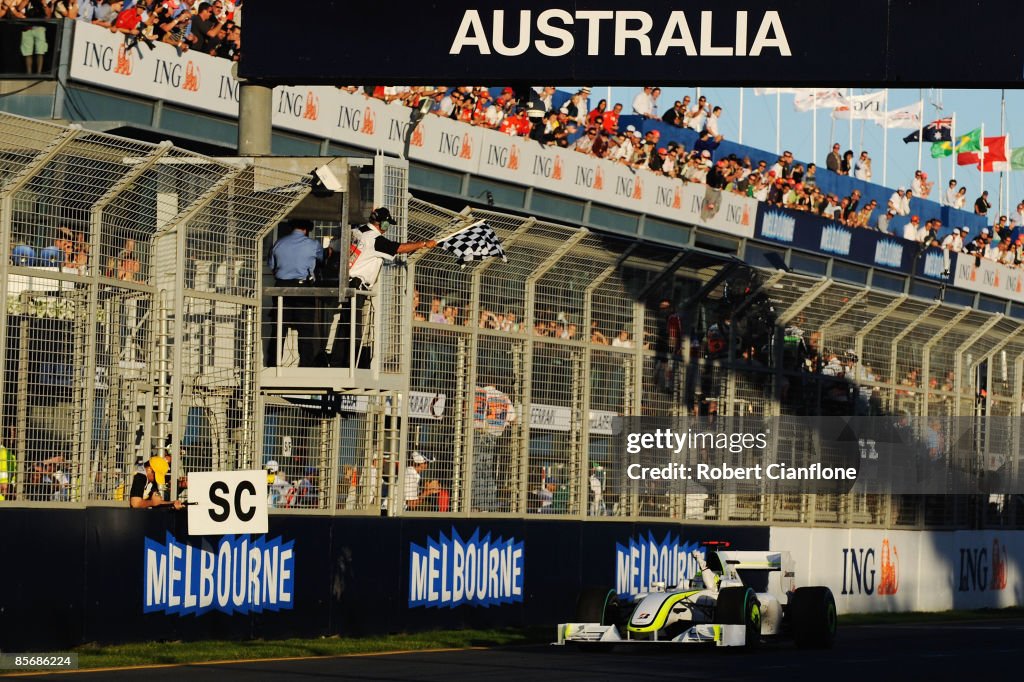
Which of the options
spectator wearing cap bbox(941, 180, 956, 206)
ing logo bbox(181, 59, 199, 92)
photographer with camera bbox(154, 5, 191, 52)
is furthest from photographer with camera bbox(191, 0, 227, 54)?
spectator wearing cap bbox(941, 180, 956, 206)

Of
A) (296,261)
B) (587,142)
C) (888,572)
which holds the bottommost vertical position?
(888,572)

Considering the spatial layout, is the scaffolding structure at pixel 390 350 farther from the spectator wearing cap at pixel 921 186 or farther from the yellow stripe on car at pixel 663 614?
the spectator wearing cap at pixel 921 186

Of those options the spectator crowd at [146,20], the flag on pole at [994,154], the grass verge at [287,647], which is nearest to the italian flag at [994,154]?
the flag on pole at [994,154]

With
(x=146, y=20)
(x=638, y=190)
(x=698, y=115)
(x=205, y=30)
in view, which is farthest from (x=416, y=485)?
(x=698, y=115)

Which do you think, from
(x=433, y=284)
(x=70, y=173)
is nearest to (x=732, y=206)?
(x=433, y=284)

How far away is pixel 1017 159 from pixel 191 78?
125ft

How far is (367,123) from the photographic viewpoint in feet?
77.8

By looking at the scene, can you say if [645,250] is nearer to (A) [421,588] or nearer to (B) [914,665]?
(A) [421,588]

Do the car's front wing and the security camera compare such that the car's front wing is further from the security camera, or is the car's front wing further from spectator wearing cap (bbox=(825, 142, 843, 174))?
spectator wearing cap (bbox=(825, 142, 843, 174))

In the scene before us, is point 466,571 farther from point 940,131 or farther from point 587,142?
point 940,131

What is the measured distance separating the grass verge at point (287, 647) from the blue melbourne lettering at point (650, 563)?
1401mm

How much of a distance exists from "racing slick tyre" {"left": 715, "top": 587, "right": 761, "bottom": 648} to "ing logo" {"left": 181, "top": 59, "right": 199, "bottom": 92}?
28.3 feet

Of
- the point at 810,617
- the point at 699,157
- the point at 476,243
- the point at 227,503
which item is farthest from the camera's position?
the point at 699,157

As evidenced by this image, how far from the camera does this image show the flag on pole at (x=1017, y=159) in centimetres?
5433
